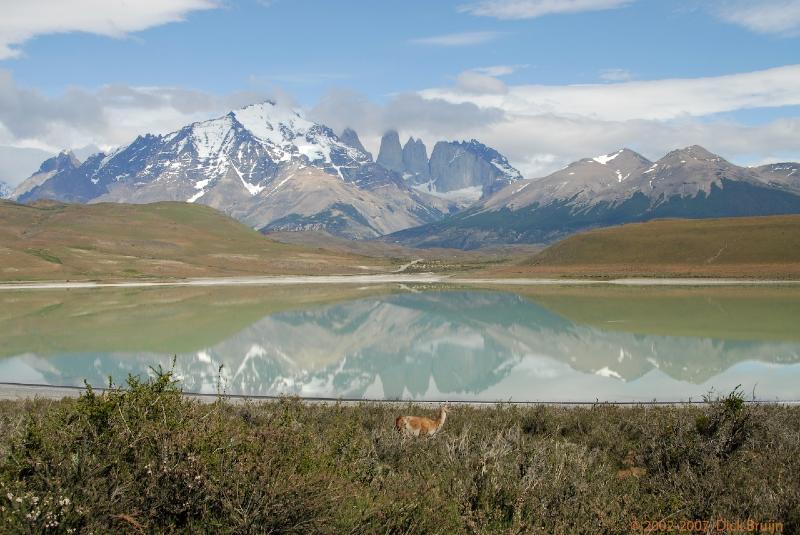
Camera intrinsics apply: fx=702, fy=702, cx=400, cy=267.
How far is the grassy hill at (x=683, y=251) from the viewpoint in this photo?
117000 mm

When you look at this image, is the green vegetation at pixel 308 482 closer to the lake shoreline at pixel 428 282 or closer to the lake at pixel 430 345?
the lake at pixel 430 345

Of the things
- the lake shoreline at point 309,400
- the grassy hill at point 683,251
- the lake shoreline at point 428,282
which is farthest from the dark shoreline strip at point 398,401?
the grassy hill at point 683,251

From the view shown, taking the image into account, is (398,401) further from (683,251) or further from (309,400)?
(683,251)

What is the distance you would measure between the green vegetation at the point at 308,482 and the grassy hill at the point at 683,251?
4302 inches

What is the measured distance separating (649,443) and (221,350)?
32584 millimetres

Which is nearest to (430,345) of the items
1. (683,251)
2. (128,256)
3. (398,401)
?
(398,401)

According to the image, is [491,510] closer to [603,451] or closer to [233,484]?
[233,484]

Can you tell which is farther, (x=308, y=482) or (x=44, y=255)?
(x=44, y=255)

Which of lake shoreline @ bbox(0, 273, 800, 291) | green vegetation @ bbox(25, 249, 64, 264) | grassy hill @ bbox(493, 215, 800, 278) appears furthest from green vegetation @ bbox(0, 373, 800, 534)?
green vegetation @ bbox(25, 249, 64, 264)

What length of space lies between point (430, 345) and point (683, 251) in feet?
338

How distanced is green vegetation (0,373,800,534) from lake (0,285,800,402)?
14.7m

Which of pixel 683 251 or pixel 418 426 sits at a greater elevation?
pixel 683 251

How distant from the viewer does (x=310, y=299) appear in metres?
81.2

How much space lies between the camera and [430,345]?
43781mm
